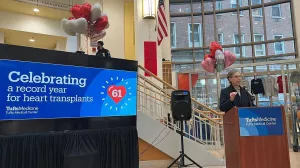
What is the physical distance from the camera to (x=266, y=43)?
9.26m

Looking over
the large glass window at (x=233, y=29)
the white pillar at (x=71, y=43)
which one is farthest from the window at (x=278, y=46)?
the white pillar at (x=71, y=43)

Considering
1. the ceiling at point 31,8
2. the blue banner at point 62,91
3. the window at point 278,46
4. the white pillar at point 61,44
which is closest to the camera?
the blue banner at point 62,91

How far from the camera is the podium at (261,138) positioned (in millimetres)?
2584

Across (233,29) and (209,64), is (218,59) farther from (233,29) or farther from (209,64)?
(233,29)

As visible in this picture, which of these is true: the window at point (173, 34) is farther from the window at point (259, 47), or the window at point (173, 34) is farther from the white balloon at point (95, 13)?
the white balloon at point (95, 13)

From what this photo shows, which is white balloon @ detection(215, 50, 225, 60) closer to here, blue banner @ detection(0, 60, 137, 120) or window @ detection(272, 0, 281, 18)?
blue banner @ detection(0, 60, 137, 120)

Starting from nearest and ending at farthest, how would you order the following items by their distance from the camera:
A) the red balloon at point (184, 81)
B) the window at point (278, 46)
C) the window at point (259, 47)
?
the red balloon at point (184, 81) → the window at point (278, 46) → the window at point (259, 47)

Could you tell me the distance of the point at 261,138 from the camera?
262cm

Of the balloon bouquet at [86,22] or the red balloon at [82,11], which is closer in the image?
the balloon bouquet at [86,22]

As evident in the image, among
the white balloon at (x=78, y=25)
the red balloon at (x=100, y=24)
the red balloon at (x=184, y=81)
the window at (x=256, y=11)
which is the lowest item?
the red balloon at (x=184, y=81)

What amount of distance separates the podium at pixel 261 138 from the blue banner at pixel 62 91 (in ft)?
3.79

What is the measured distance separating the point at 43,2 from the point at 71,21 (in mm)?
5517

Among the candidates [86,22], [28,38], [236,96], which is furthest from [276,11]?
[28,38]

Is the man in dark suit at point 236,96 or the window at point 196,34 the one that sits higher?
the window at point 196,34
